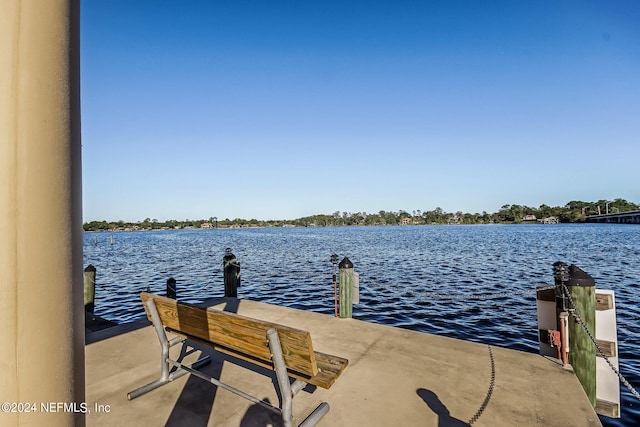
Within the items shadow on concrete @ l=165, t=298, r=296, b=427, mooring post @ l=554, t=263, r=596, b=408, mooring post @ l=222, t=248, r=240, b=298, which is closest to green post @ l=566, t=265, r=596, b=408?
mooring post @ l=554, t=263, r=596, b=408

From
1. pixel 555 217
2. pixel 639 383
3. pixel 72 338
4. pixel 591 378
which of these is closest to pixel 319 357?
pixel 72 338

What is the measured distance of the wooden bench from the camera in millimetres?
3049

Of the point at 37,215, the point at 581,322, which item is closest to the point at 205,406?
the point at 37,215

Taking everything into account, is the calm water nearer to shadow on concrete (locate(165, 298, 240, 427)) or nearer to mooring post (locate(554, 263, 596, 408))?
mooring post (locate(554, 263, 596, 408))

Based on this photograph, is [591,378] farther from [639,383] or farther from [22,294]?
[22,294]

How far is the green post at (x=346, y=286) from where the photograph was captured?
22.6 feet

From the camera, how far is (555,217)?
6929 inches

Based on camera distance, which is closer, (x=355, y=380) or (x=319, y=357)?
(x=319, y=357)

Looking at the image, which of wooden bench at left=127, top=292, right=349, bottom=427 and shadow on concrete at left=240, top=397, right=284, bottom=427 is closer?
wooden bench at left=127, top=292, right=349, bottom=427

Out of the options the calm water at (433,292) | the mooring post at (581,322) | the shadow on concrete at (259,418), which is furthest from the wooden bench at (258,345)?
the calm water at (433,292)

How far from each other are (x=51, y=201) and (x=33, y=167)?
134 millimetres

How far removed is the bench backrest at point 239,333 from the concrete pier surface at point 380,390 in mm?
789

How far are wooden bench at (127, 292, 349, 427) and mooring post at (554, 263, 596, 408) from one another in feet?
11.0

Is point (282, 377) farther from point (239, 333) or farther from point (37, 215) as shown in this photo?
point (37, 215)
